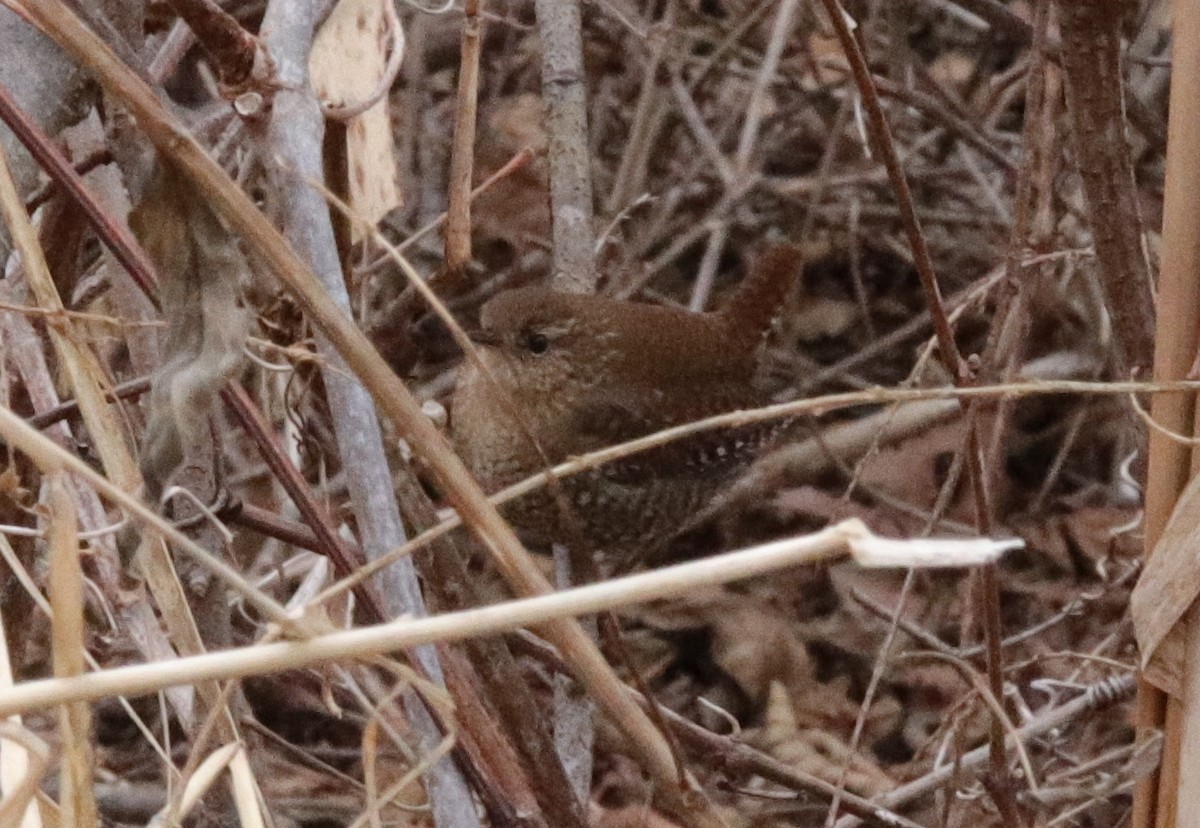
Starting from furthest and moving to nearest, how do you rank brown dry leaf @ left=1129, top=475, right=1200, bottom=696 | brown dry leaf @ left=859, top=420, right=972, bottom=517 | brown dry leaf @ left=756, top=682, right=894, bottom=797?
1. brown dry leaf @ left=859, top=420, right=972, bottom=517
2. brown dry leaf @ left=756, top=682, right=894, bottom=797
3. brown dry leaf @ left=1129, top=475, right=1200, bottom=696

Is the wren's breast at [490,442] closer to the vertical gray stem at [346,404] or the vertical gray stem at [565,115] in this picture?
the vertical gray stem at [565,115]

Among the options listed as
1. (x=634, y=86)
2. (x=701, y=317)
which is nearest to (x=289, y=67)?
(x=701, y=317)

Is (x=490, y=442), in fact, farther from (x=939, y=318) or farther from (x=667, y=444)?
(x=939, y=318)

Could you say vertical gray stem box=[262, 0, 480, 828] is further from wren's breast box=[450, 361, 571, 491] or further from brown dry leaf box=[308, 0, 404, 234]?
wren's breast box=[450, 361, 571, 491]

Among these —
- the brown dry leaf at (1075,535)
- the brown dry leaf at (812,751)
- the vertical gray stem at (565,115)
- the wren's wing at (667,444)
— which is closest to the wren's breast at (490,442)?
the wren's wing at (667,444)

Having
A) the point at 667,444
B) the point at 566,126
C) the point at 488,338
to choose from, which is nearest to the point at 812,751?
the point at 667,444

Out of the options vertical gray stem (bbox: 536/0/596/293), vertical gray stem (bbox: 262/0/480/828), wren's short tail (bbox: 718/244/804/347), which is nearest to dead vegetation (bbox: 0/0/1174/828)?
Answer: vertical gray stem (bbox: 262/0/480/828)
